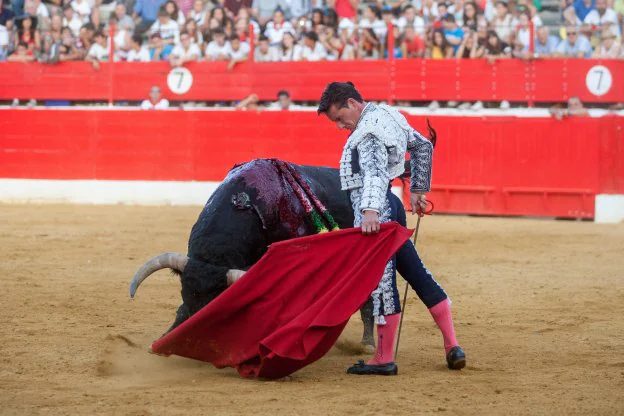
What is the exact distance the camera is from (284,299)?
4.60 metres

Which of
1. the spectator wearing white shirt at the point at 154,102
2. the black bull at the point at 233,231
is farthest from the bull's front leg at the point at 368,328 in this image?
the spectator wearing white shirt at the point at 154,102

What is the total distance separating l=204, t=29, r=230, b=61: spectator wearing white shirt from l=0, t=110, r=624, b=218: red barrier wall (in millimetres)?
889

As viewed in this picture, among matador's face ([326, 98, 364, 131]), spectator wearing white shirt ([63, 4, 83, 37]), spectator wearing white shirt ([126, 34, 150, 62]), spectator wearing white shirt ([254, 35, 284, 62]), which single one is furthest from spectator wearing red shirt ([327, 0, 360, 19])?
matador's face ([326, 98, 364, 131])

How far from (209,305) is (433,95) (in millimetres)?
8539

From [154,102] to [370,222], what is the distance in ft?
31.4

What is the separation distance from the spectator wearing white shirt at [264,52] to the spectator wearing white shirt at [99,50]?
2215mm

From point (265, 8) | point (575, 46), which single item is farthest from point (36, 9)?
point (575, 46)

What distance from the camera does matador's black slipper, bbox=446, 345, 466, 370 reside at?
15.3 feet

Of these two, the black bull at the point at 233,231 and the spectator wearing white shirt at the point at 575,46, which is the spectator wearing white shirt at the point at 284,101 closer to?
the spectator wearing white shirt at the point at 575,46

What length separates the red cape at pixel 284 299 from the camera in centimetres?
446

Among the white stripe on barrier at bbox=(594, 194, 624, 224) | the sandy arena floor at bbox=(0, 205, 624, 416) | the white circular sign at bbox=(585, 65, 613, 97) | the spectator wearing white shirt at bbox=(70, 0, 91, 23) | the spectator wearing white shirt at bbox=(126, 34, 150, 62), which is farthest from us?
the spectator wearing white shirt at bbox=(70, 0, 91, 23)

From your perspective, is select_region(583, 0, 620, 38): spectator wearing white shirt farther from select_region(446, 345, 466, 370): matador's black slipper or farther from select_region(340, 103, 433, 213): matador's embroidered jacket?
select_region(446, 345, 466, 370): matador's black slipper

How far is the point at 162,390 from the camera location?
428cm

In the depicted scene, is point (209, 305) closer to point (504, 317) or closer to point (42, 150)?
point (504, 317)
